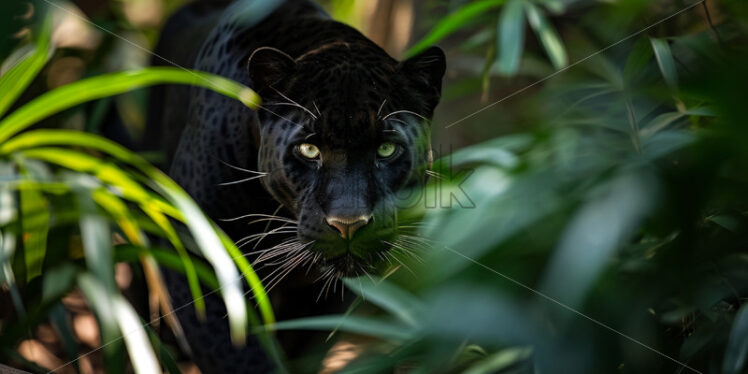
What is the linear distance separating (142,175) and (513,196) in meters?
0.37

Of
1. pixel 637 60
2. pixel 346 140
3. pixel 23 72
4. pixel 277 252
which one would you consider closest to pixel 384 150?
pixel 346 140

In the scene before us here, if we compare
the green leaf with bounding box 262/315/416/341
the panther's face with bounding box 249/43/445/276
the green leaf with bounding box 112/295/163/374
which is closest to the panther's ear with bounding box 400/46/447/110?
the panther's face with bounding box 249/43/445/276

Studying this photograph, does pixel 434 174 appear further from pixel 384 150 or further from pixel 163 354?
pixel 163 354

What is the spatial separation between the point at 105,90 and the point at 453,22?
1.12ft

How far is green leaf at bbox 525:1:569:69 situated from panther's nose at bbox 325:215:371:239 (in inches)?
10.0

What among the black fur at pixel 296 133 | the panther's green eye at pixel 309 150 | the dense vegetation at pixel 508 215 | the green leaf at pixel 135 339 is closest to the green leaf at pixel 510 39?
the dense vegetation at pixel 508 215

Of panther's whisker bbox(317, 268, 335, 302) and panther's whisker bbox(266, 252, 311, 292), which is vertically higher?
panther's whisker bbox(266, 252, 311, 292)

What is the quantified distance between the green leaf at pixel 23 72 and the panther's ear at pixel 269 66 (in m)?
0.22

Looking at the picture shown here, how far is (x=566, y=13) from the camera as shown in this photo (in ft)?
2.57

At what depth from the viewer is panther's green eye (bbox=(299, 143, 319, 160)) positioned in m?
0.68

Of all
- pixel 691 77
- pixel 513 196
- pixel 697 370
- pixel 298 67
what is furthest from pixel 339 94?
pixel 697 370

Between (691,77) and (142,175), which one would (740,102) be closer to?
(691,77)

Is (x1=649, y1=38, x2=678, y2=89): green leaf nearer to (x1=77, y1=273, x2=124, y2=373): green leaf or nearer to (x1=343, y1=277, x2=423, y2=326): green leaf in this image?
(x1=343, y1=277, x2=423, y2=326): green leaf

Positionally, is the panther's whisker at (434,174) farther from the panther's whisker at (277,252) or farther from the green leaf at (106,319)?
the green leaf at (106,319)
